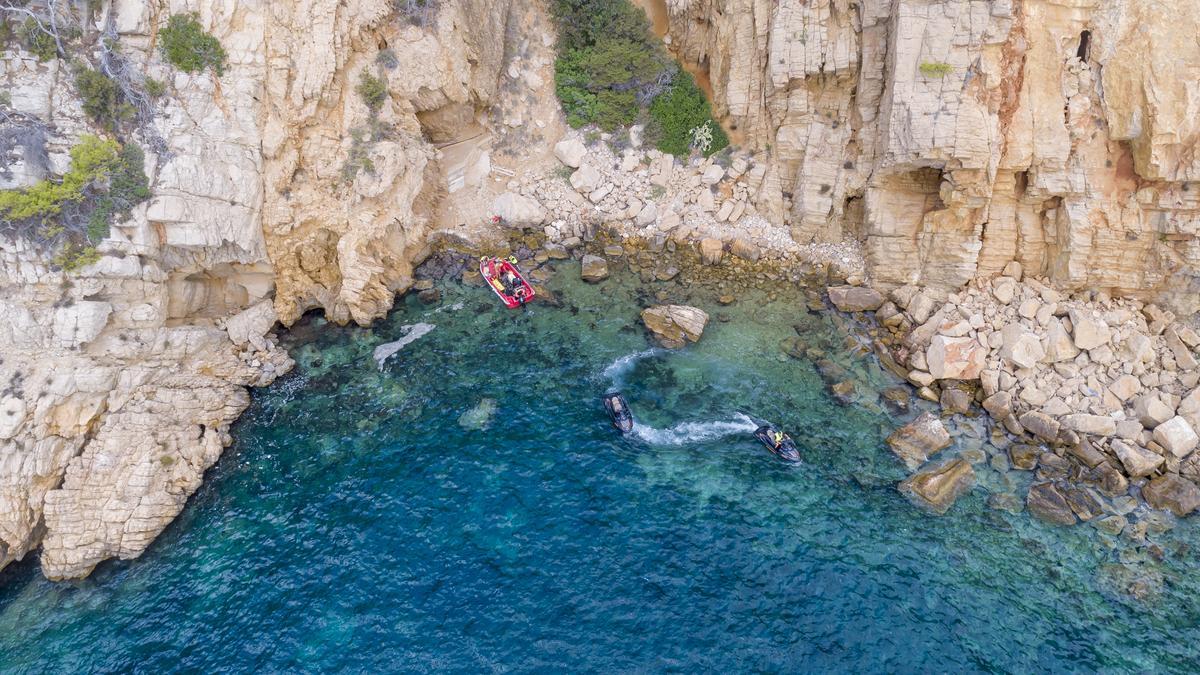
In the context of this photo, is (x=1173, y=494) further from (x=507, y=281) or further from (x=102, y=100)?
(x=102, y=100)

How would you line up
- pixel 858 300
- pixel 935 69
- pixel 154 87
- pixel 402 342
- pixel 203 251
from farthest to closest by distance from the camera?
pixel 858 300 → pixel 402 342 → pixel 203 251 → pixel 935 69 → pixel 154 87

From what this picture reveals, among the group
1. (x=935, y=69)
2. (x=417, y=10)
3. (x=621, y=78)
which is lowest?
(x=935, y=69)

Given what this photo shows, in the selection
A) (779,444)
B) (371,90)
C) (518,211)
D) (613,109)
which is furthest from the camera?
(613,109)

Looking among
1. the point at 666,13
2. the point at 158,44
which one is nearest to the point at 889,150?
the point at 666,13

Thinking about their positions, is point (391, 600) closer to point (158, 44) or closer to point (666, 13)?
point (158, 44)

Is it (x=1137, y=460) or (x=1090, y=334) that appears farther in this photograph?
(x=1090, y=334)

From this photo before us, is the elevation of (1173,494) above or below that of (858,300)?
below

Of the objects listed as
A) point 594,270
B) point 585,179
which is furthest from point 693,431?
point 585,179
